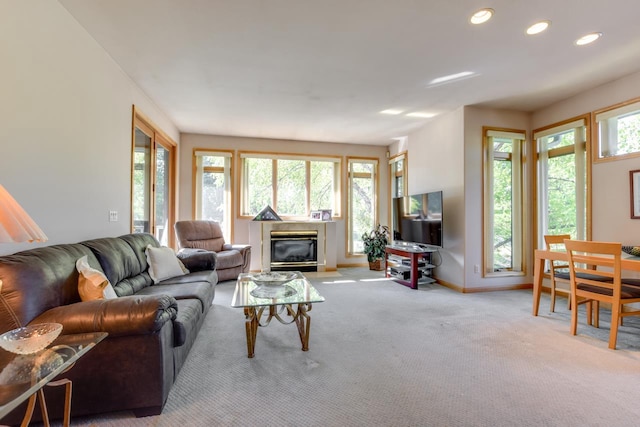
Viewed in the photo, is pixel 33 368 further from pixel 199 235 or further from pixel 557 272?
pixel 557 272

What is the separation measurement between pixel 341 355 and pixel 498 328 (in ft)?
5.47

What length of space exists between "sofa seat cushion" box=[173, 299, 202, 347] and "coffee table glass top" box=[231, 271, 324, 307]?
29 cm

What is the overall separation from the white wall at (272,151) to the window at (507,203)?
2368mm

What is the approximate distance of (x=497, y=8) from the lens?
2174 mm

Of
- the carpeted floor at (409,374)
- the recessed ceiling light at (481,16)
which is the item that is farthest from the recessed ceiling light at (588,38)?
the carpeted floor at (409,374)

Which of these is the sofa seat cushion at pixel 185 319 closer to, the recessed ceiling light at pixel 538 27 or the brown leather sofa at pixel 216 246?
the brown leather sofa at pixel 216 246

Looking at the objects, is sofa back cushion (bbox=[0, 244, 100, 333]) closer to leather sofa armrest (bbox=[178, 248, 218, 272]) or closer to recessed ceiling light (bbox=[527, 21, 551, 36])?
leather sofa armrest (bbox=[178, 248, 218, 272])

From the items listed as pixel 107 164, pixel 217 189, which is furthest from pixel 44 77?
pixel 217 189

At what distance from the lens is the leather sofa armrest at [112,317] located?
1.45 m

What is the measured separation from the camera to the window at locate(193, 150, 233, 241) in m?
5.62

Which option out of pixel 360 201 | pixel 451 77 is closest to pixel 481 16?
pixel 451 77

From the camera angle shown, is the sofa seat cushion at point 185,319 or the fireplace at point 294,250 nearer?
the sofa seat cushion at point 185,319

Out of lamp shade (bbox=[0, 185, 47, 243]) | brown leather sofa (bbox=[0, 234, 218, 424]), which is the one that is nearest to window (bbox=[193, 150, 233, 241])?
brown leather sofa (bbox=[0, 234, 218, 424])

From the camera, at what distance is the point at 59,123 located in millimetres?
2164
